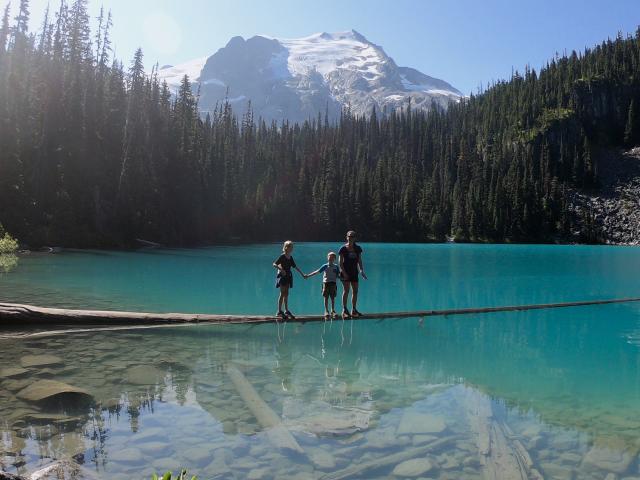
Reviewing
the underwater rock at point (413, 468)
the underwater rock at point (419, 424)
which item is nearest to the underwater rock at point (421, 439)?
the underwater rock at point (419, 424)

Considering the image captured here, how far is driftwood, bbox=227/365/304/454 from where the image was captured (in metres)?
6.46

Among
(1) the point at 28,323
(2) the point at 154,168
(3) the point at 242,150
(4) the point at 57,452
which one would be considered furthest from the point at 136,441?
(3) the point at 242,150

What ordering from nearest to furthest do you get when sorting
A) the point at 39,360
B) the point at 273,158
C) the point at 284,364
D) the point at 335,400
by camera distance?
the point at 335,400
the point at 39,360
the point at 284,364
the point at 273,158

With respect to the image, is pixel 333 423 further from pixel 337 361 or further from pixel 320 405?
pixel 337 361

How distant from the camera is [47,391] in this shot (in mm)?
7629

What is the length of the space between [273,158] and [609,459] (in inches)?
4762

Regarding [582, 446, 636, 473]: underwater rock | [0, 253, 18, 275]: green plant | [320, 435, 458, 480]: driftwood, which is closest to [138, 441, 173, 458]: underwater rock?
[320, 435, 458, 480]: driftwood

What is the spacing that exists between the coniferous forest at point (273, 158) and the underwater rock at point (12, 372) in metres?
48.6

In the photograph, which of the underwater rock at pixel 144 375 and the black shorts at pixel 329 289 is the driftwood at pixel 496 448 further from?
the black shorts at pixel 329 289

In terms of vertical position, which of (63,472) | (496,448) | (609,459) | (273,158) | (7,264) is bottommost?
(609,459)

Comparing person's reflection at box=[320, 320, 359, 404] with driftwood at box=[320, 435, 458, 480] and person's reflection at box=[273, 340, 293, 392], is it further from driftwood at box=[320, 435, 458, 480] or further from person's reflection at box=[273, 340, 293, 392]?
driftwood at box=[320, 435, 458, 480]

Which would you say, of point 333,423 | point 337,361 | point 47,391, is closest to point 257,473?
point 333,423

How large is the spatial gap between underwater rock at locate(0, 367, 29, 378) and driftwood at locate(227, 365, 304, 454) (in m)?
3.68

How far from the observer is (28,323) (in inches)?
460
